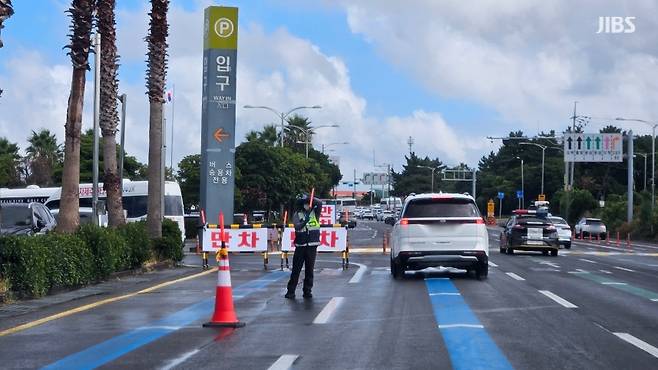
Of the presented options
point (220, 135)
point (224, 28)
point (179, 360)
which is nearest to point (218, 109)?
point (220, 135)

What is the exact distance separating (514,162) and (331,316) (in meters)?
122

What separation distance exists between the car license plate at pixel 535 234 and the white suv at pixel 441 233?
1401cm

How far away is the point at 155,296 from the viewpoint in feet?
53.9

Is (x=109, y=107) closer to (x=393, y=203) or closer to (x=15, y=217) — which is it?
(x=15, y=217)

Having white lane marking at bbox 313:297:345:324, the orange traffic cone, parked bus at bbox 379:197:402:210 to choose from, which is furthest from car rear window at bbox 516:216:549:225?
parked bus at bbox 379:197:402:210

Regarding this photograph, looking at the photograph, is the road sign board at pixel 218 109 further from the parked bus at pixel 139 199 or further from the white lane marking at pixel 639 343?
the white lane marking at pixel 639 343

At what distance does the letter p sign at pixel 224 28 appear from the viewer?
108 ft

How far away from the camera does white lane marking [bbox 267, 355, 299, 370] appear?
905 centimetres

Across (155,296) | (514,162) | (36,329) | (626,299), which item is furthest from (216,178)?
(514,162)

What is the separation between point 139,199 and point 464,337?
3373 centimetres

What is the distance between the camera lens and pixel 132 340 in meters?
11.0

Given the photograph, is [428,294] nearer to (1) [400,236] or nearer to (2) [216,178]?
(1) [400,236]

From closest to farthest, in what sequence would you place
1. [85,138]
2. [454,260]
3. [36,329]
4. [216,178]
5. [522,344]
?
[522,344], [36,329], [454,260], [216,178], [85,138]

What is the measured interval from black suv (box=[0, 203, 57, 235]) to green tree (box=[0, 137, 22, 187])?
141ft
